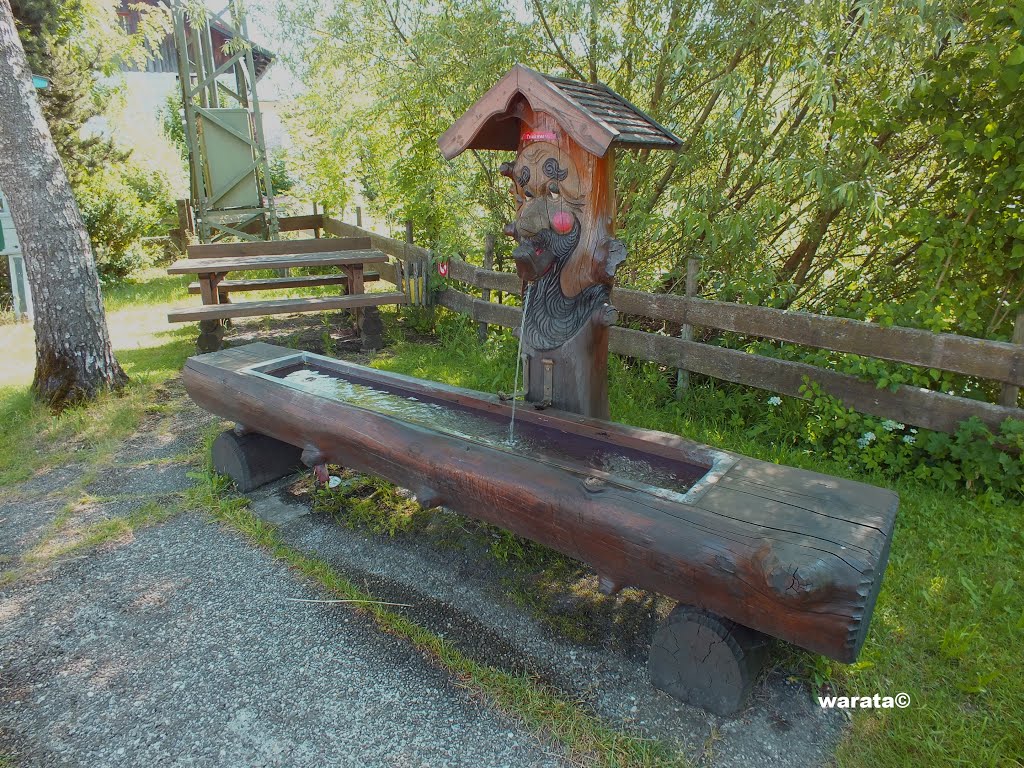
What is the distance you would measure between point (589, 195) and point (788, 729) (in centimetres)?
234

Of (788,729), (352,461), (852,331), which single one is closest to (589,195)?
(352,461)

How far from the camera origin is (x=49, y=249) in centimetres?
527

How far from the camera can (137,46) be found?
1087cm

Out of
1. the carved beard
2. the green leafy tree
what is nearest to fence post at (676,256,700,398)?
the green leafy tree

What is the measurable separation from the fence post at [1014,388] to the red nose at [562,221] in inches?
97.3

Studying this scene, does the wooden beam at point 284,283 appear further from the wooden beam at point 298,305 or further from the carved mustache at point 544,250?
the carved mustache at point 544,250

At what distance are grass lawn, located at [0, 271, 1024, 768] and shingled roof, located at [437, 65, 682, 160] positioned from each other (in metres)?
2.12

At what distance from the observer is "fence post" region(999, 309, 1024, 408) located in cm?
358

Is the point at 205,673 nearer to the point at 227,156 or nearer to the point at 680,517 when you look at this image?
the point at 680,517

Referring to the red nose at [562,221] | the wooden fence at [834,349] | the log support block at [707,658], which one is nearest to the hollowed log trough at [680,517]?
the log support block at [707,658]

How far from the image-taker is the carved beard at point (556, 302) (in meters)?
3.26

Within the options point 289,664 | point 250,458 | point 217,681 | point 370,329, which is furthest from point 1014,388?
point 370,329

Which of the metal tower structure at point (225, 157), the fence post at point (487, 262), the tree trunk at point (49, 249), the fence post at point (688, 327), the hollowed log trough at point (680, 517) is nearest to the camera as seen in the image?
the hollowed log trough at point (680, 517)

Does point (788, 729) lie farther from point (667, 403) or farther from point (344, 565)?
point (667, 403)
